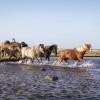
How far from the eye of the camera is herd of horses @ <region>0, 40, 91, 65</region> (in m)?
34.7

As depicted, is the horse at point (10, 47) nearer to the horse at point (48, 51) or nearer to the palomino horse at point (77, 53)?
the horse at point (48, 51)

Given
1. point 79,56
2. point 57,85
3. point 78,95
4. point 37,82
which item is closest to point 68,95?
point 78,95

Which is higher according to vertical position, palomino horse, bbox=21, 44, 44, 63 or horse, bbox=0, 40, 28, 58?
horse, bbox=0, 40, 28, 58

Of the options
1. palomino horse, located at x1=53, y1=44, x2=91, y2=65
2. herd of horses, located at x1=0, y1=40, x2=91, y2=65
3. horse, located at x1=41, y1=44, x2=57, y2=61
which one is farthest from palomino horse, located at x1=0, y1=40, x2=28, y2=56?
palomino horse, located at x1=53, y1=44, x2=91, y2=65

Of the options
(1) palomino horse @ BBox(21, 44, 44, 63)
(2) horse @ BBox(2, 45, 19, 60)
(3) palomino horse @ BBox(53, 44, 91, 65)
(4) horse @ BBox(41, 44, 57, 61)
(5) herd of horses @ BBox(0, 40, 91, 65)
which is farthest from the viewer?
(2) horse @ BBox(2, 45, 19, 60)

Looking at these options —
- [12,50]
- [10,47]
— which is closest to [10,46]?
[10,47]

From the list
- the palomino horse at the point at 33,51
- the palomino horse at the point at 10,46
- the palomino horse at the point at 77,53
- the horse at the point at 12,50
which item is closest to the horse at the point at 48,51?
the palomino horse at the point at 33,51

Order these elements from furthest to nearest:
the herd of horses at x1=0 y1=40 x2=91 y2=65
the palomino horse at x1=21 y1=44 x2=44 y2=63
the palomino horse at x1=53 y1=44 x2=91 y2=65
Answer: the palomino horse at x1=21 y1=44 x2=44 y2=63 → the herd of horses at x1=0 y1=40 x2=91 y2=65 → the palomino horse at x1=53 y1=44 x2=91 y2=65

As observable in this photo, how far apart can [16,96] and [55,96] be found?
1.69 metres

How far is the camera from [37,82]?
19719 mm

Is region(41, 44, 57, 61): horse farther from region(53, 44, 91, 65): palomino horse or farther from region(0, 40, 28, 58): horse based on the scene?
region(0, 40, 28, 58): horse

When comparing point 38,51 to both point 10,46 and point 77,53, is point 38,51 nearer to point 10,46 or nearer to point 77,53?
point 77,53

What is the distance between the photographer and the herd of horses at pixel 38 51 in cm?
3469

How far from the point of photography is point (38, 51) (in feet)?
131
